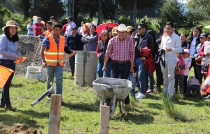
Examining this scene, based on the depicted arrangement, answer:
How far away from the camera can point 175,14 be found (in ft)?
135

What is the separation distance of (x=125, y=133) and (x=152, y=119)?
1.21 metres

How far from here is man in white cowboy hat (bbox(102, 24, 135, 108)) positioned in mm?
7301

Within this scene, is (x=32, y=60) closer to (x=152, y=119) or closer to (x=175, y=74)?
(x=175, y=74)

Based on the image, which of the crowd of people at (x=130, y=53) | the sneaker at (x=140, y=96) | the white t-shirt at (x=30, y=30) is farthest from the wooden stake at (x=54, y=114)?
the white t-shirt at (x=30, y=30)

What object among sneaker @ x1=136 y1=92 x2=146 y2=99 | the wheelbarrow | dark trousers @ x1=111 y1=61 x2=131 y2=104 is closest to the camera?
the wheelbarrow

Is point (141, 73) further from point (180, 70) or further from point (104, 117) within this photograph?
point (104, 117)

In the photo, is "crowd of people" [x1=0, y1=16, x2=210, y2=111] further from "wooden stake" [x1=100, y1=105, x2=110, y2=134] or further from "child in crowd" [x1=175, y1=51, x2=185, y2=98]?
A: "wooden stake" [x1=100, y1=105, x2=110, y2=134]

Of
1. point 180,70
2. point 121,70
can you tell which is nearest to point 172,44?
point 180,70

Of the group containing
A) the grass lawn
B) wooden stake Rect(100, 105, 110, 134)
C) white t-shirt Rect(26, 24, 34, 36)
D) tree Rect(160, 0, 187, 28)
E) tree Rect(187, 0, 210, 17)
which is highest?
tree Rect(187, 0, 210, 17)

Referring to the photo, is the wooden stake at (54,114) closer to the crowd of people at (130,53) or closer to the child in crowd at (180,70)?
the crowd of people at (130,53)

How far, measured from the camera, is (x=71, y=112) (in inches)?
286

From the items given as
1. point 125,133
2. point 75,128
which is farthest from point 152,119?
Answer: point 75,128

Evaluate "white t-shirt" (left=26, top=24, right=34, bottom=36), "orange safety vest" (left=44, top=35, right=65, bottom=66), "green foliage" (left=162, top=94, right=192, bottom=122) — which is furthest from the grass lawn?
"white t-shirt" (left=26, top=24, right=34, bottom=36)

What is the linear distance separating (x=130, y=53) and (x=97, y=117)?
150cm
